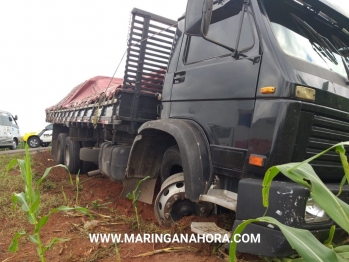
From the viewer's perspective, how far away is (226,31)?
261cm

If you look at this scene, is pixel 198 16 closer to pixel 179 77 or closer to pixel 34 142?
pixel 179 77

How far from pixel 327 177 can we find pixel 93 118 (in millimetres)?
3700

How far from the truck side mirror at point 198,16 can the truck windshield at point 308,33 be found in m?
0.59

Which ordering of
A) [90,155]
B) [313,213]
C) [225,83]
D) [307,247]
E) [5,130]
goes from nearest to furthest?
[307,247] < [313,213] < [225,83] < [90,155] < [5,130]

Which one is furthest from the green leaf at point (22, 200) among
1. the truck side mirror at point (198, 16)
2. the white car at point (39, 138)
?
the white car at point (39, 138)

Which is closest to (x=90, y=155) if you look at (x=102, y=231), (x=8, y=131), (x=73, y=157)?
(x=73, y=157)

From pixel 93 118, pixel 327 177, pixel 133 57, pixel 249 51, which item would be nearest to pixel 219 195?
pixel 327 177

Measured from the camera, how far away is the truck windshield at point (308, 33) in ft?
7.74

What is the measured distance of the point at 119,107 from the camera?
3.81 metres

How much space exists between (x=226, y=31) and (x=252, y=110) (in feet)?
2.91

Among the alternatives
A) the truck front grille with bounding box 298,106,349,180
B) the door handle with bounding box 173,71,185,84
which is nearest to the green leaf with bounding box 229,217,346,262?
the truck front grille with bounding box 298,106,349,180

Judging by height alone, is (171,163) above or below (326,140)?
below

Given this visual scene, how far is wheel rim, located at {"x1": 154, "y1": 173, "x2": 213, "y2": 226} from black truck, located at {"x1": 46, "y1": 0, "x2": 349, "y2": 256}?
10 mm

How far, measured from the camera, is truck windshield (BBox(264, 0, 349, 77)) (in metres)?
2.36
